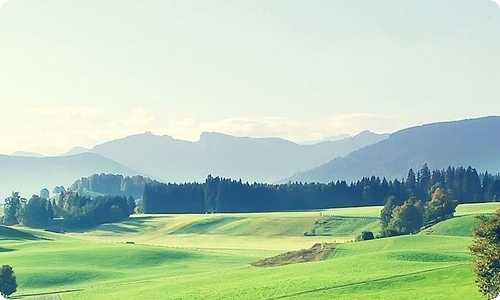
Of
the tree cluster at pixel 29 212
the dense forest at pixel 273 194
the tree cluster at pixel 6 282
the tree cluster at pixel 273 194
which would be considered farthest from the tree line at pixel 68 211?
the tree cluster at pixel 6 282

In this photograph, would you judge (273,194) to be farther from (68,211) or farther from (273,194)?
(68,211)

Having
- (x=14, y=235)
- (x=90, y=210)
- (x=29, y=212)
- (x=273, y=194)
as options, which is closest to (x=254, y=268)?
(x=14, y=235)

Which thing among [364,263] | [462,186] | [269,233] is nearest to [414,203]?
[269,233]

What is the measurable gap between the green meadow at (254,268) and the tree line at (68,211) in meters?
23.1

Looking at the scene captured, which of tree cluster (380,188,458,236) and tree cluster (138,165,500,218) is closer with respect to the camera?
tree cluster (380,188,458,236)

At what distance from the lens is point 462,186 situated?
139m

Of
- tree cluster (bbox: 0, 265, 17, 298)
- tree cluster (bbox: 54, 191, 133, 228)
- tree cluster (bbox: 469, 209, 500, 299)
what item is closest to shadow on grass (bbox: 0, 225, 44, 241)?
tree cluster (bbox: 54, 191, 133, 228)

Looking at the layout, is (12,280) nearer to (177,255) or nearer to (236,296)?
(236,296)

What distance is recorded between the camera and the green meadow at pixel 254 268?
41.2 meters

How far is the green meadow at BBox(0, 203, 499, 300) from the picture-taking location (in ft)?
135

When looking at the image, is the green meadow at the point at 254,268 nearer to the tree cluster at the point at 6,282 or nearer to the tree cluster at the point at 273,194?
the tree cluster at the point at 6,282

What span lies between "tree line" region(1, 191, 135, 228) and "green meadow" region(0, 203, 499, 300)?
2311cm

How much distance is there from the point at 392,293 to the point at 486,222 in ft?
24.6

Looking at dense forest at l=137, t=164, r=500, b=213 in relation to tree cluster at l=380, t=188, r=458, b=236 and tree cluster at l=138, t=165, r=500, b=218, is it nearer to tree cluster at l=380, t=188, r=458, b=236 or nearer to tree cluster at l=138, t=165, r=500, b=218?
tree cluster at l=138, t=165, r=500, b=218
